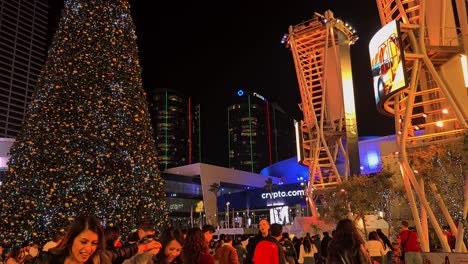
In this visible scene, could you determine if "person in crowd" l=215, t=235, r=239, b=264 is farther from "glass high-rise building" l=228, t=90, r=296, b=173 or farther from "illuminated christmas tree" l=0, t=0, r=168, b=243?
"glass high-rise building" l=228, t=90, r=296, b=173

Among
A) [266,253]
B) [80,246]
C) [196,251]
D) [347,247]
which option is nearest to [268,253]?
[266,253]

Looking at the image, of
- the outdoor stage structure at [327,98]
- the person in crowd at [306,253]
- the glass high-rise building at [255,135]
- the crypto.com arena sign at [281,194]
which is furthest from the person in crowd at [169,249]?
the glass high-rise building at [255,135]

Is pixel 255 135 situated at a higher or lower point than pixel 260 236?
higher

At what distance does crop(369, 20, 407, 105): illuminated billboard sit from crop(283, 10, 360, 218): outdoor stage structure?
9252 mm

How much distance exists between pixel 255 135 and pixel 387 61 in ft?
374

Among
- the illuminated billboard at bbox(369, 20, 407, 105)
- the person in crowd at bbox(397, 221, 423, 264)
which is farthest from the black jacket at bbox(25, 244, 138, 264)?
the illuminated billboard at bbox(369, 20, 407, 105)

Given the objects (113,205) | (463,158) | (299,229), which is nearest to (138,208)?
(113,205)

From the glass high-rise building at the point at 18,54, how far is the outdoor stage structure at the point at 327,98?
85.1 meters

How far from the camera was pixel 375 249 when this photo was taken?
888cm

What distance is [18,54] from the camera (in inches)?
4309

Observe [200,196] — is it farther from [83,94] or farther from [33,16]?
[33,16]

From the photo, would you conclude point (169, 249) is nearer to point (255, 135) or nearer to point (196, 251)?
point (196, 251)

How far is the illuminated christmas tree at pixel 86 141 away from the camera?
10.8 meters

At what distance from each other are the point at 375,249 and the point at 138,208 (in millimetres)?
6259
